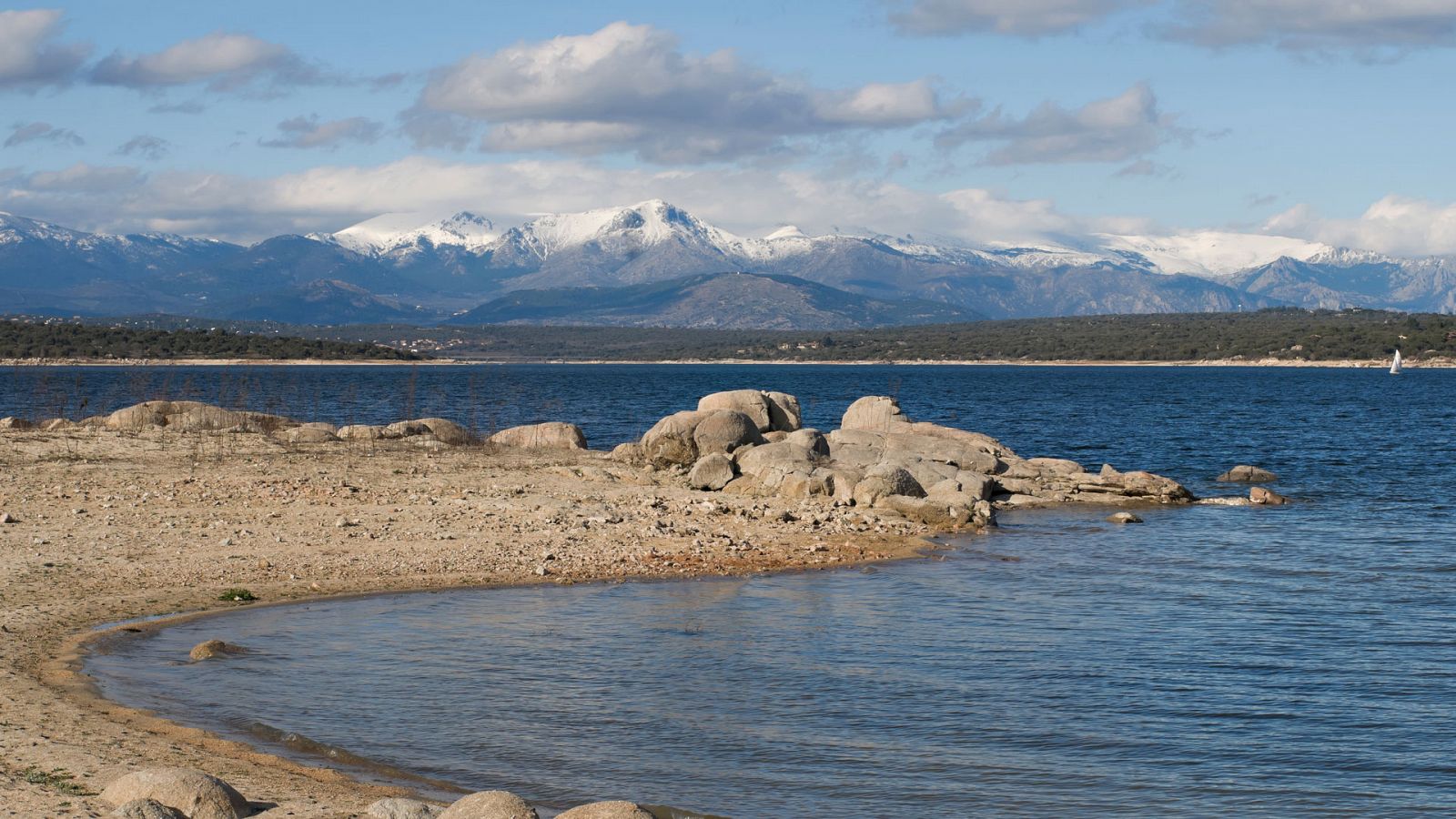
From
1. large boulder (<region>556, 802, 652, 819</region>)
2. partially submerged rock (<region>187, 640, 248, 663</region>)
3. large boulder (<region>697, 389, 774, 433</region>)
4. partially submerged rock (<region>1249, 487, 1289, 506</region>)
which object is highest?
large boulder (<region>697, 389, 774, 433</region>)

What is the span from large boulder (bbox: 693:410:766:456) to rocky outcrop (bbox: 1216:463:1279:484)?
17232 mm

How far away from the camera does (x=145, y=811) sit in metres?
10.2

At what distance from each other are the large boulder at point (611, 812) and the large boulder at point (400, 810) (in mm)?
1236

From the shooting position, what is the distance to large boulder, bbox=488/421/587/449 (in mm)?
44969

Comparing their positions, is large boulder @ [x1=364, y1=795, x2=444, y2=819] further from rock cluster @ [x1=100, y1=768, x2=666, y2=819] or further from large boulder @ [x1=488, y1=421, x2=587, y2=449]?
large boulder @ [x1=488, y1=421, x2=587, y2=449]

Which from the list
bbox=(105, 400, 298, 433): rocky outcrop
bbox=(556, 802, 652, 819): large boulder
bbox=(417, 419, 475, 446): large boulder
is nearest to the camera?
bbox=(556, 802, 652, 819): large boulder

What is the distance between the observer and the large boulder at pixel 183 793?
10.6 m

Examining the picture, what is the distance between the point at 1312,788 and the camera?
13195 mm

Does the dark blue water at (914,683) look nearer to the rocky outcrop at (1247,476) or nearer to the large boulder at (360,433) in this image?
the rocky outcrop at (1247,476)

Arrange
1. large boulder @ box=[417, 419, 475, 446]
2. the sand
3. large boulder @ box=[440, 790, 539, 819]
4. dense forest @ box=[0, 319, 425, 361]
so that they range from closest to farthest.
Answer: large boulder @ box=[440, 790, 539, 819], the sand, large boulder @ box=[417, 419, 475, 446], dense forest @ box=[0, 319, 425, 361]

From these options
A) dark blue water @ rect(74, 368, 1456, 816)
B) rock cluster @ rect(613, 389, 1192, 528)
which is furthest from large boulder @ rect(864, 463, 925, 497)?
dark blue water @ rect(74, 368, 1456, 816)

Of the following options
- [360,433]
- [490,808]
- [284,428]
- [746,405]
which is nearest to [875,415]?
[746,405]

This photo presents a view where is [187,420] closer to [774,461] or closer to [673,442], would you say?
[673,442]

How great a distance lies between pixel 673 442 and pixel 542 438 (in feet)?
22.3
